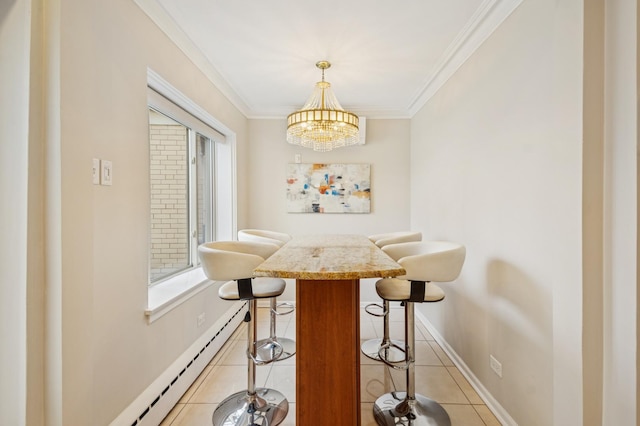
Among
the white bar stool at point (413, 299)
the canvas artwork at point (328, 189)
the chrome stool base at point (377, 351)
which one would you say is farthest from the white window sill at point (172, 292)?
the canvas artwork at point (328, 189)

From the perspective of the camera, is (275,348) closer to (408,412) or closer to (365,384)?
(365,384)

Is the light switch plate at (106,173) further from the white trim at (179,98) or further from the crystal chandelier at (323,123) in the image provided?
the crystal chandelier at (323,123)

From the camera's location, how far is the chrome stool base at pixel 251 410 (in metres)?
1.65

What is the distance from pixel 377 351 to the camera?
8.14 feet

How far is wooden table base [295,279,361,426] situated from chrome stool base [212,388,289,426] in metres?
0.53

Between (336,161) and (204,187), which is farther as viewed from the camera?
(336,161)

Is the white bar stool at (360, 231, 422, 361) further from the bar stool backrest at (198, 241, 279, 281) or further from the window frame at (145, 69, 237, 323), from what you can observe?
the window frame at (145, 69, 237, 323)

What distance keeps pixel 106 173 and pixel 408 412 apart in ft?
6.72

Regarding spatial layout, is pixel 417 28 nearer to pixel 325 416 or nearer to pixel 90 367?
pixel 325 416

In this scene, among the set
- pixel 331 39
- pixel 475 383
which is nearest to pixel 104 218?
pixel 331 39

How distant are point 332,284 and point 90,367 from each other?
108cm

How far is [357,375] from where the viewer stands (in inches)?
51.1

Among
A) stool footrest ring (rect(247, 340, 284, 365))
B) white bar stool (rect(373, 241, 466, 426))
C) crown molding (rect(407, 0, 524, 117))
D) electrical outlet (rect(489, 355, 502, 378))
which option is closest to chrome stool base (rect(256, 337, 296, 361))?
stool footrest ring (rect(247, 340, 284, 365))

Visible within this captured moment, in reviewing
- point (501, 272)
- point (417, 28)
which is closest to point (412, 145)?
point (417, 28)
